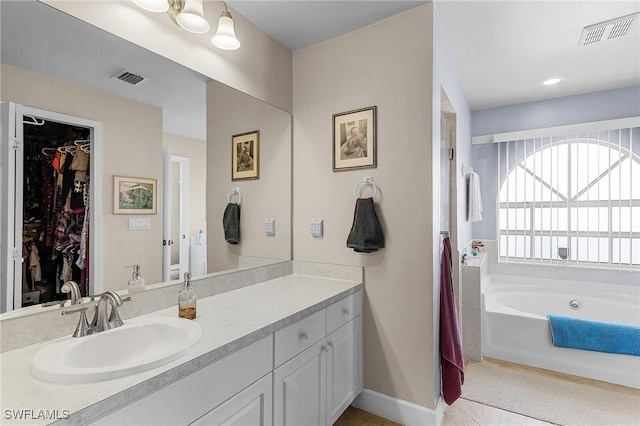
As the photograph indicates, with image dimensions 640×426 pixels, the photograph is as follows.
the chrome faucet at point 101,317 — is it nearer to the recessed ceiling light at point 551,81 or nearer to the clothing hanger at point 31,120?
the clothing hanger at point 31,120

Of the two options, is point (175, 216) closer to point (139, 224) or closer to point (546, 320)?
point (139, 224)

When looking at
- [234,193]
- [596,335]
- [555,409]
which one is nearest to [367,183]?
[234,193]

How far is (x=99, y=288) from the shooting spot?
4.21 feet

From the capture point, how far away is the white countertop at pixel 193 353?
0.75 metres

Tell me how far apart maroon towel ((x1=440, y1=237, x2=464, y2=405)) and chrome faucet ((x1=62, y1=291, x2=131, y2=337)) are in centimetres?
170

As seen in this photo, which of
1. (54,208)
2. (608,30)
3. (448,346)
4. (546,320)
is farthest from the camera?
(546,320)

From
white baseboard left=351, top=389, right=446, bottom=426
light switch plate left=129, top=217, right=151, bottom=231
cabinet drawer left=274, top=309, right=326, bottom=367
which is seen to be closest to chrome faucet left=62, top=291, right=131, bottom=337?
light switch plate left=129, top=217, right=151, bottom=231

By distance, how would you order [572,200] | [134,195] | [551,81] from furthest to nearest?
1. [572,200]
2. [551,81]
3. [134,195]

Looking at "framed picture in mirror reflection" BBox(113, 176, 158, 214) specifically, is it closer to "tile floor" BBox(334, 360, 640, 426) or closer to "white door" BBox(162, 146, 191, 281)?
"white door" BBox(162, 146, 191, 281)

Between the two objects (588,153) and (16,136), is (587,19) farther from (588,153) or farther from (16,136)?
(16,136)

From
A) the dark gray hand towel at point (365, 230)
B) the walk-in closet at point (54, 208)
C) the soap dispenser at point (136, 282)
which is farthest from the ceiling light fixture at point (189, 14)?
the dark gray hand towel at point (365, 230)

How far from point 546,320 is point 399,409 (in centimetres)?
153

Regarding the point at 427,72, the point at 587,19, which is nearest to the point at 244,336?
the point at 427,72

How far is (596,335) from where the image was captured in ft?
7.86
